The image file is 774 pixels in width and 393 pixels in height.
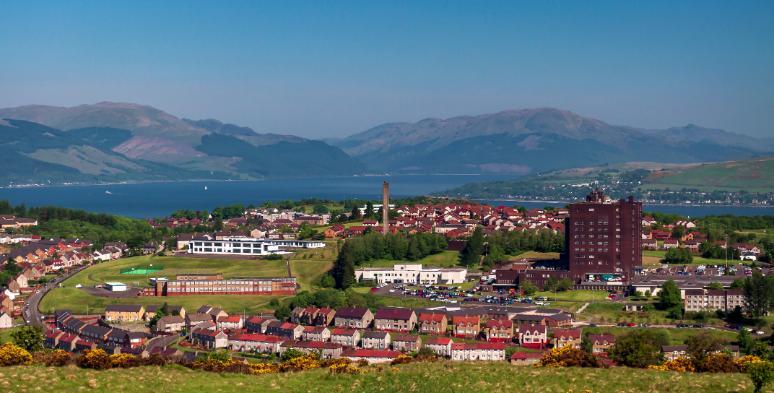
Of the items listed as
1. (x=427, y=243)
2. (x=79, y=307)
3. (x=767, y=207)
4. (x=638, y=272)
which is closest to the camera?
(x=79, y=307)

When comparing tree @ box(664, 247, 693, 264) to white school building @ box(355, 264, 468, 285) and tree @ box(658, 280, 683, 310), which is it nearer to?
white school building @ box(355, 264, 468, 285)

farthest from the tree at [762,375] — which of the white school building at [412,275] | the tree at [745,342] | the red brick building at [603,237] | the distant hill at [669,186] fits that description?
the distant hill at [669,186]

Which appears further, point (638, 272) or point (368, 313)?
point (638, 272)

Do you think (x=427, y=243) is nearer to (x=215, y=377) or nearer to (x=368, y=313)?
(x=368, y=313)

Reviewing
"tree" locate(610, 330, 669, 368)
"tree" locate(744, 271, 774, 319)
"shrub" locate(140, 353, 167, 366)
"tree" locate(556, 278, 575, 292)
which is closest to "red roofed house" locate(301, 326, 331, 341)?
"tree" locate(610, 330, 669, 368)

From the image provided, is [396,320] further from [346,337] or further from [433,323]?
[346,337]

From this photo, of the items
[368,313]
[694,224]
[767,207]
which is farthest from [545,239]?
[767,207]
